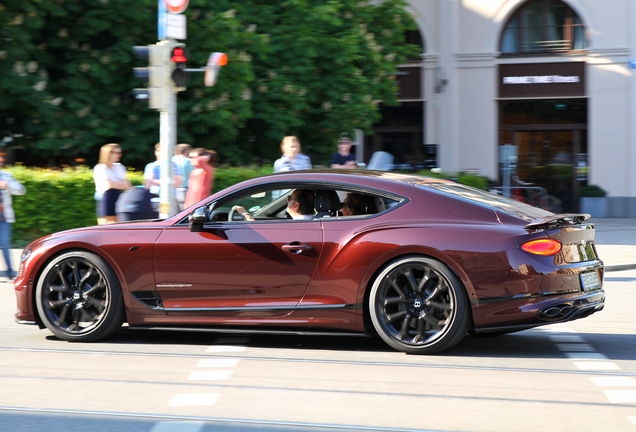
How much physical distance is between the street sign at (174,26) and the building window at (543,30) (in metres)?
15.0

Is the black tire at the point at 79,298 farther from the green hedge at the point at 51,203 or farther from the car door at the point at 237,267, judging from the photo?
the green hedge at the point at 51,203

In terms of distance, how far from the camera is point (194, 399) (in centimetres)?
561

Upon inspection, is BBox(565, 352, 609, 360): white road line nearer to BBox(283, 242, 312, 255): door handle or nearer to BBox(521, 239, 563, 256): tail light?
BBox(521, 239, 563, 256): tail light

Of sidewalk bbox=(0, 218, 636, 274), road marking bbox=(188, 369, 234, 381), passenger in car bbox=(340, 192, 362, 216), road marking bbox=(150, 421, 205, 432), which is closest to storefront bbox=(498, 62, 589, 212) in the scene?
sidewalk bbox=(0, 218, 636, 274)

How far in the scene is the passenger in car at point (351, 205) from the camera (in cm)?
719

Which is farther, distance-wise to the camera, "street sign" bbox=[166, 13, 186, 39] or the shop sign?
the shop sign

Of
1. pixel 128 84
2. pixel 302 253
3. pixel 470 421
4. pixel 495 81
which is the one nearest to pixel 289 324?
pixel 302 253

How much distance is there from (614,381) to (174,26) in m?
7.80

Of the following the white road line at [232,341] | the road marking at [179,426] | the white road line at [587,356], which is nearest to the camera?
the road marking at [179,426]

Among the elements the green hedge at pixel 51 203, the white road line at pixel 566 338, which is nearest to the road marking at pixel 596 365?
the white road line at pixel 566 338

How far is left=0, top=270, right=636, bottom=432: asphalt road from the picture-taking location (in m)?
5.11

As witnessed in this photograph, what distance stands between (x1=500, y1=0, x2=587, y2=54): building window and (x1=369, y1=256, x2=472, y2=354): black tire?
19521 millimetres

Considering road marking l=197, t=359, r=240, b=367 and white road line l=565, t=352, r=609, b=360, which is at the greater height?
road marking l=197, t=359, r=240, b=367

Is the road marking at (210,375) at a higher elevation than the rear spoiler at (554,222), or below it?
below
